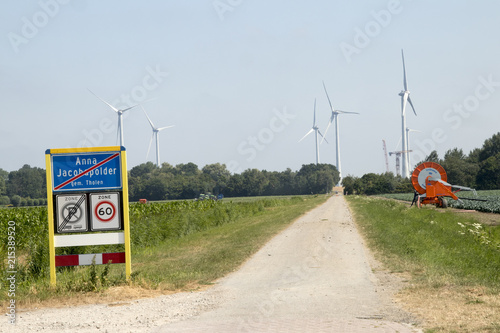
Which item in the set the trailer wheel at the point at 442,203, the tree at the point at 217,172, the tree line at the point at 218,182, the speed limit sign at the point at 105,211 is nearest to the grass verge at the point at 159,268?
the speed limit sign at the point at 105,211

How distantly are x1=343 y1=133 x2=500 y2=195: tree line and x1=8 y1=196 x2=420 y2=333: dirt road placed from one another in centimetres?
9646

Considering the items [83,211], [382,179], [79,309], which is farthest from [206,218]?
[382,179]

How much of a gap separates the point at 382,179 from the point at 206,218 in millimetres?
102513

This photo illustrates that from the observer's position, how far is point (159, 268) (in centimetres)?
1298

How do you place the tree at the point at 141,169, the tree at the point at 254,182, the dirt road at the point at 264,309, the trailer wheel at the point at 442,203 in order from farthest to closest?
the tree at the point at 141,169 < the tree at the point at 254,182 < the trailer wheel at the point at 442,203 < the dirt road at the point at 264,309

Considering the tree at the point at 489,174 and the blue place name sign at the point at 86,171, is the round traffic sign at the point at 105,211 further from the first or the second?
the tree at the point at 489,174

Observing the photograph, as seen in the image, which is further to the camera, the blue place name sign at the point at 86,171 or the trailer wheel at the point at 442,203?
the trailer wheel at the point at 442,203

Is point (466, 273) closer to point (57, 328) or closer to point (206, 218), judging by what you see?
point (57, 328)

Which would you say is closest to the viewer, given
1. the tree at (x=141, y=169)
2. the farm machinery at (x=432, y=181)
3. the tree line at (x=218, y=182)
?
the farm machinery at (x=432, y=181)

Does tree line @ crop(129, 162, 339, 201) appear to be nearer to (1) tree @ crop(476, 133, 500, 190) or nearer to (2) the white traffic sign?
(1) tree @ crop(476, 133, 500, 190)

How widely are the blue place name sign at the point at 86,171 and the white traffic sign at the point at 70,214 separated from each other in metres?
0.19

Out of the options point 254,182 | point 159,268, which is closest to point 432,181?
point 159,268

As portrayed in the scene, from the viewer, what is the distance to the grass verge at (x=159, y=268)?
8.83 m

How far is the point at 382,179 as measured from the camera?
126m
